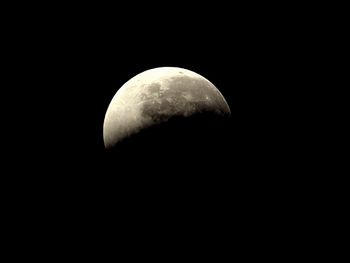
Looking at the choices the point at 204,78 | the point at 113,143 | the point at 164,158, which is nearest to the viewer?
the point at 164,158

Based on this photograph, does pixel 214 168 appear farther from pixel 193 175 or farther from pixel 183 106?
pixel 183 106

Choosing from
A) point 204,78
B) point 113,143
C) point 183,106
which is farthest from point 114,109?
point 204,78

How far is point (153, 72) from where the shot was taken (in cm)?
525

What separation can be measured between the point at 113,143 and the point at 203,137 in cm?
120

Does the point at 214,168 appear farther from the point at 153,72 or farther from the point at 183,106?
the point at 153,72

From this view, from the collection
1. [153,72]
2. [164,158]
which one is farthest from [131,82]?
[164,158]

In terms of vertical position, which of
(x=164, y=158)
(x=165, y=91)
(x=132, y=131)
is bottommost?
(x=164, y=158)

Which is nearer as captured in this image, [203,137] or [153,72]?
[203,137]

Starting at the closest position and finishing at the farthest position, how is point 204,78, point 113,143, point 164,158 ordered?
point 164,158, point 113,143, point 204,78

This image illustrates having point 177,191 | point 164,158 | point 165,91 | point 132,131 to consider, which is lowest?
point 177,191

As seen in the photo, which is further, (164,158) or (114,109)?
(114,109)

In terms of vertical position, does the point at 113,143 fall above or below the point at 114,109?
below

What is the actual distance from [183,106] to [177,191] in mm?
1054

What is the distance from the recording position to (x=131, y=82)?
5.26 meters
